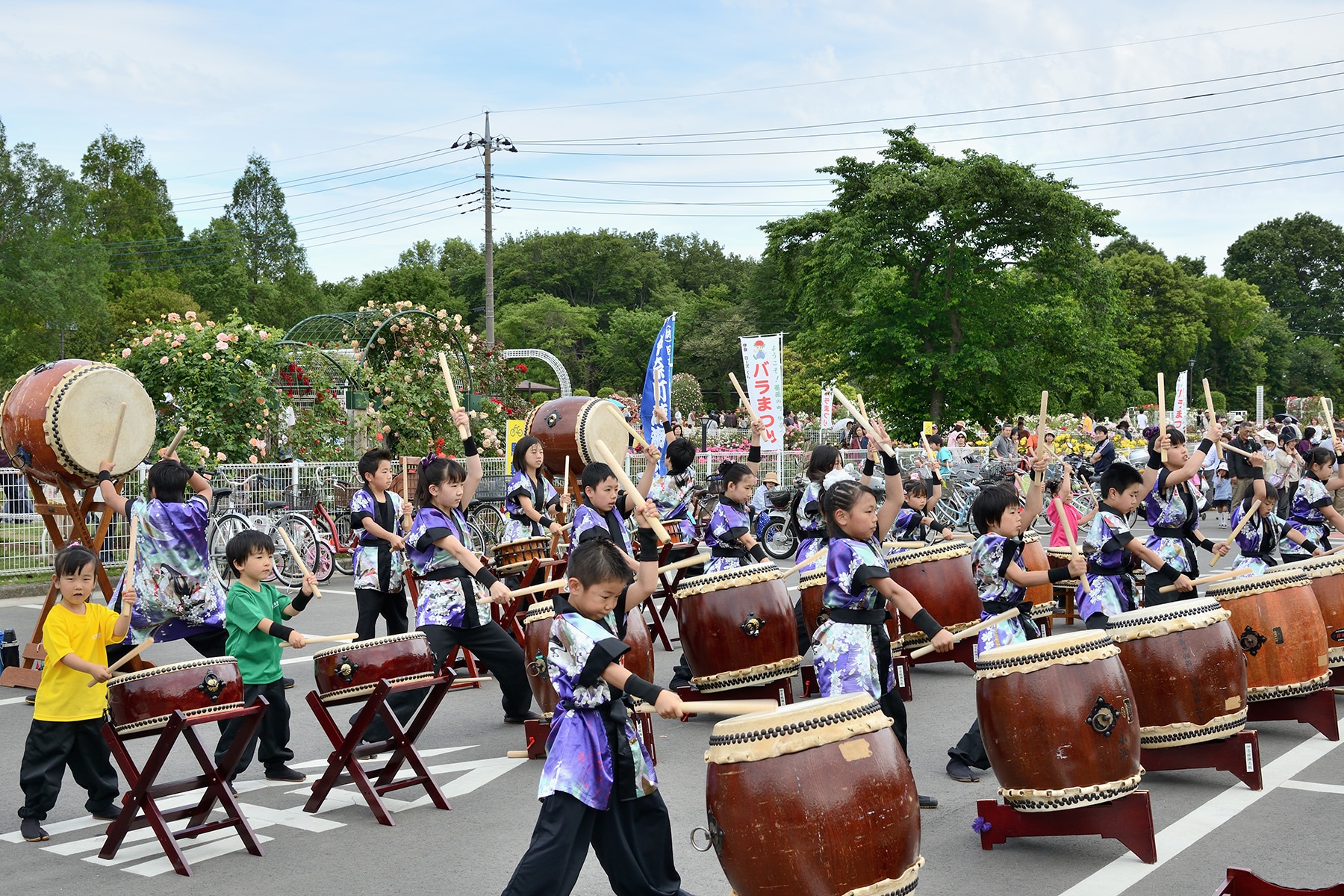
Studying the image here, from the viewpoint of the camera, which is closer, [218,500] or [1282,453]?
[218,500]

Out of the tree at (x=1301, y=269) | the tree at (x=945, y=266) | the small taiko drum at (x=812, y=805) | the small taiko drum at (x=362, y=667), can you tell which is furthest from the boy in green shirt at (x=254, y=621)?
the tree at (x=1301, y=269)

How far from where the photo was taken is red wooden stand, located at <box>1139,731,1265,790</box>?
5594 mm

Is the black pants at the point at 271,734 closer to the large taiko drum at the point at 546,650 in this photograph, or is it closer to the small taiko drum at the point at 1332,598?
the large taiko drum at the point at 546,650

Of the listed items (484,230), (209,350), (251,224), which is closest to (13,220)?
(484,230)

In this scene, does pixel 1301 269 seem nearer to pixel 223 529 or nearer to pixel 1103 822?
pixel 223 529

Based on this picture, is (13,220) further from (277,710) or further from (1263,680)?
(1263,680)

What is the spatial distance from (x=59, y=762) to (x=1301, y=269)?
84.7 metres

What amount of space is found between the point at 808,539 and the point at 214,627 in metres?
3.85

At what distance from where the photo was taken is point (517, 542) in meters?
8.72

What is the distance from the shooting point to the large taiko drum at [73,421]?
8312 millimetres

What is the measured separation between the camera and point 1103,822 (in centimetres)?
471

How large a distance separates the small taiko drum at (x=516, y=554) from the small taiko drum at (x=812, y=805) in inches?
202

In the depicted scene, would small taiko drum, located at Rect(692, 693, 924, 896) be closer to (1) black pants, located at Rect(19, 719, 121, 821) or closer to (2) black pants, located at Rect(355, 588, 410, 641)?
(1) black pants, located at Rect(19, 719, 121, 821)

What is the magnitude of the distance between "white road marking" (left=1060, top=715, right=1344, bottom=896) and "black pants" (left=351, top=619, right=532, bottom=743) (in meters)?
3.34
